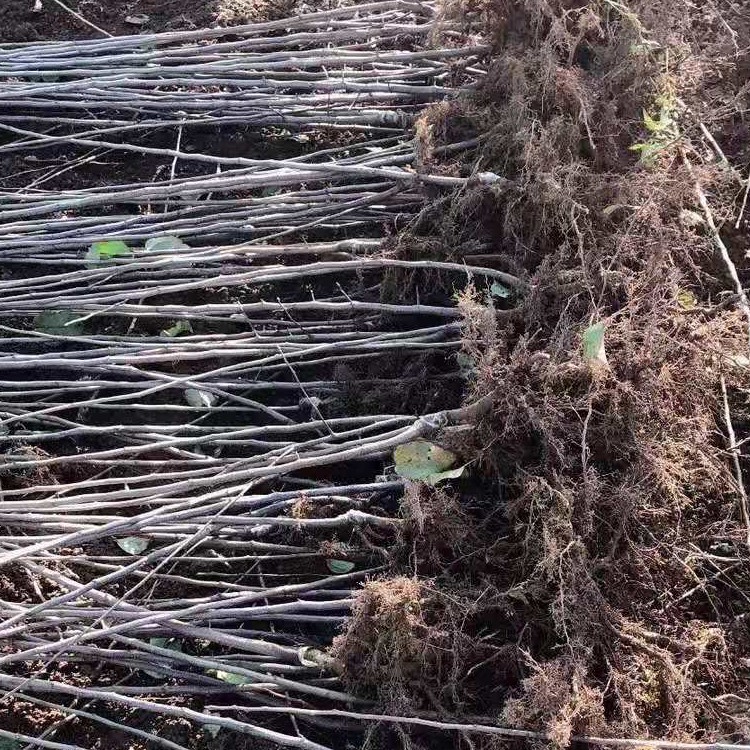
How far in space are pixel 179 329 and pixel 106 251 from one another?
30cm

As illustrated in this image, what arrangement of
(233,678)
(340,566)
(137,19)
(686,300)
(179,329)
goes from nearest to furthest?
(233,678)
(340,566)
(686,300)
(179,329)
(137,19)

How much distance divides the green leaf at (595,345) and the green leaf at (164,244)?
3.59 ft

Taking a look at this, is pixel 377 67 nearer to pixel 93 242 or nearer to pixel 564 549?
pixel 93 242

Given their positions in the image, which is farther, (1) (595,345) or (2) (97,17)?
(2) (97,17)

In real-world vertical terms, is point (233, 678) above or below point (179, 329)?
below

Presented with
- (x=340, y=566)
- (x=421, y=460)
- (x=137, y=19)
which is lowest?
(x=340, y=566)

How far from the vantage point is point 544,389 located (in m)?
1.47

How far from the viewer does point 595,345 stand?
148 centimetres

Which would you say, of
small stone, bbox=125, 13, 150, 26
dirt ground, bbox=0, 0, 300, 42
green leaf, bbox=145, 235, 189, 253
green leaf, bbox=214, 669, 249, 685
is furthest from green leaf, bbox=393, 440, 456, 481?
small stone, bbox=125, 13, 150, 26

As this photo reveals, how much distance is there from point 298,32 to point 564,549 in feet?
6.36

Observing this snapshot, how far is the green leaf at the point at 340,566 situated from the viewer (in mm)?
1528

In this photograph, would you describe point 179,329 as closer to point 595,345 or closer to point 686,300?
point 595,345

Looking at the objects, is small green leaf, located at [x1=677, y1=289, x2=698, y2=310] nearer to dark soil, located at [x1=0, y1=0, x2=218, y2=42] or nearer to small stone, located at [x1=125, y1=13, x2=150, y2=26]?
dark soil, located at [x1=0, y1=0, x2=218, y2=42]

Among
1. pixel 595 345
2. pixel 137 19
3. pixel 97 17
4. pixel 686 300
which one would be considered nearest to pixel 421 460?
pixel 595 345
